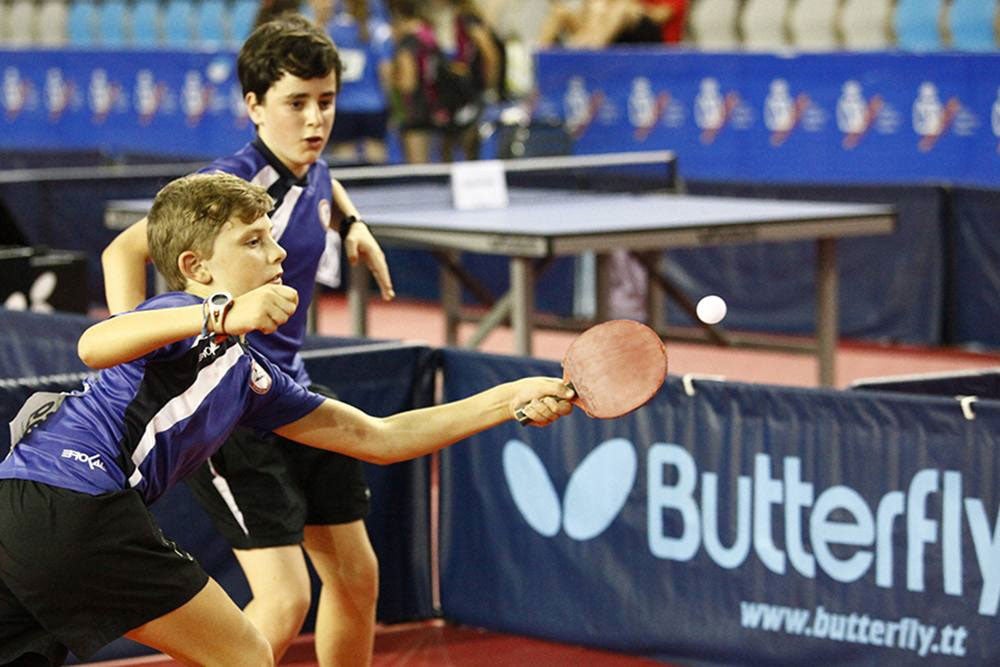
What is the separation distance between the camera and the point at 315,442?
3928mm

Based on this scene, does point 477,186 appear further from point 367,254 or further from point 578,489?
Answer: point 367,254

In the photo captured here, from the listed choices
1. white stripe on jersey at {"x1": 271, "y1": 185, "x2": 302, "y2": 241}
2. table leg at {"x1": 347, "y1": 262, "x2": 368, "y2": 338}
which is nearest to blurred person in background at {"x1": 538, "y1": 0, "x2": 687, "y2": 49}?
table leg at {"x1": 347, "y1": 262, "x2": 368, "y2": 338}

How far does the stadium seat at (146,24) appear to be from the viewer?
18906 mm

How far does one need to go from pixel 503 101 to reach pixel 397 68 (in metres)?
0.82

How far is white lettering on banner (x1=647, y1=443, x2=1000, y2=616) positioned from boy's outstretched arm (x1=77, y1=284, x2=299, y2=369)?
2.25m

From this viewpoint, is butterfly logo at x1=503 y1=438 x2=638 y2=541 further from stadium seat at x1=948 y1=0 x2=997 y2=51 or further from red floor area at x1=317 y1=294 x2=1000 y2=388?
stadium seat at x1=948 y1=0 x2=997 y2=51

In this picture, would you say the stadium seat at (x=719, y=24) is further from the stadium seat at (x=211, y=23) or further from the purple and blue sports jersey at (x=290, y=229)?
the purple and blue sports jersey at (x=290, y=229)

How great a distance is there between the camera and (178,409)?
11.6 feet

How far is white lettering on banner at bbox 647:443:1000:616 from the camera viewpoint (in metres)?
4.89

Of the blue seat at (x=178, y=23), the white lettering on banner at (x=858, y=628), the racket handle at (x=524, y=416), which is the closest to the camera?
the racket handle at (x=524, y=416)

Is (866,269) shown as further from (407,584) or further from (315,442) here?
(315,442)

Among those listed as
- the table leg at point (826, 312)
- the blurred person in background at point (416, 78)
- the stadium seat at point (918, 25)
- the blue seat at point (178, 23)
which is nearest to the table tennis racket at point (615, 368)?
the table leg at point (826, 312)

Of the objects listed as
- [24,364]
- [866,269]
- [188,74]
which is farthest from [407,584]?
[188,74]

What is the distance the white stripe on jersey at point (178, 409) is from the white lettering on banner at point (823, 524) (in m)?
2.10
